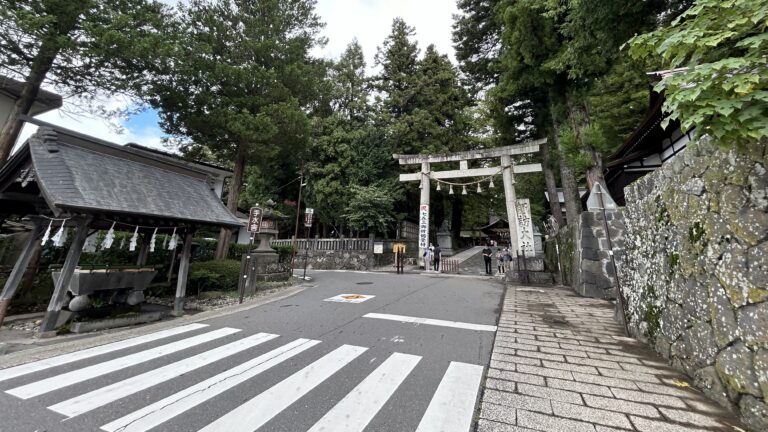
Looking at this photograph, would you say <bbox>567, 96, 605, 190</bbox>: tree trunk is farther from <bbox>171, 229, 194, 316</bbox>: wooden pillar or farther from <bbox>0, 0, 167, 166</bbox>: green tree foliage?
<bbox>0, 0, 167, 166</bbox>: green tree foliage

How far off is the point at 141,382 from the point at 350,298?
17.2 ft

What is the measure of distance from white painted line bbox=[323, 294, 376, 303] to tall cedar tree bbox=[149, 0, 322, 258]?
6854 millimetres

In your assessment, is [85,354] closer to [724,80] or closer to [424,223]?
[724,80]

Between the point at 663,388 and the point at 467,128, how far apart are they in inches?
849

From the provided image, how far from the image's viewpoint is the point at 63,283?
5.20 meters

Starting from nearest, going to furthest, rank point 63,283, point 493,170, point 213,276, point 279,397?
point 279,397 → point 63,283 → point 213,276 → point 493,170

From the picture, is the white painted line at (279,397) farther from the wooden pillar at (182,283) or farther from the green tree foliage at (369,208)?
the green tree foliage at (369,208)

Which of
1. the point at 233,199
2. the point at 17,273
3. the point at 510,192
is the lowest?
the point at 17,273

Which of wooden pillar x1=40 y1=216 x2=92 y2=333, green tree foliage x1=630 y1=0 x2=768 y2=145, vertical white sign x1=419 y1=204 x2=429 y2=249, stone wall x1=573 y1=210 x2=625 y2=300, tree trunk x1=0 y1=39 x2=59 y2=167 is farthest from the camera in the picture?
vertical white sign x1=419 y1=204 x2=429 y2=249

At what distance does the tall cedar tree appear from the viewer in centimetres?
1048

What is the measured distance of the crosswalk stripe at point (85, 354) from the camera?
3.54 m

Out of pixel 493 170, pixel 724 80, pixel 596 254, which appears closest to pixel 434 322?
pixel 724 80

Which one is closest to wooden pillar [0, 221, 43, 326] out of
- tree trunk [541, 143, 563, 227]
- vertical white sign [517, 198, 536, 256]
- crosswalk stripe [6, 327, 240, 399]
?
crosswalk stripe [6, 327, 240, 399]

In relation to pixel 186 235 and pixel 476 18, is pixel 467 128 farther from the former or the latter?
pixel 186 235
